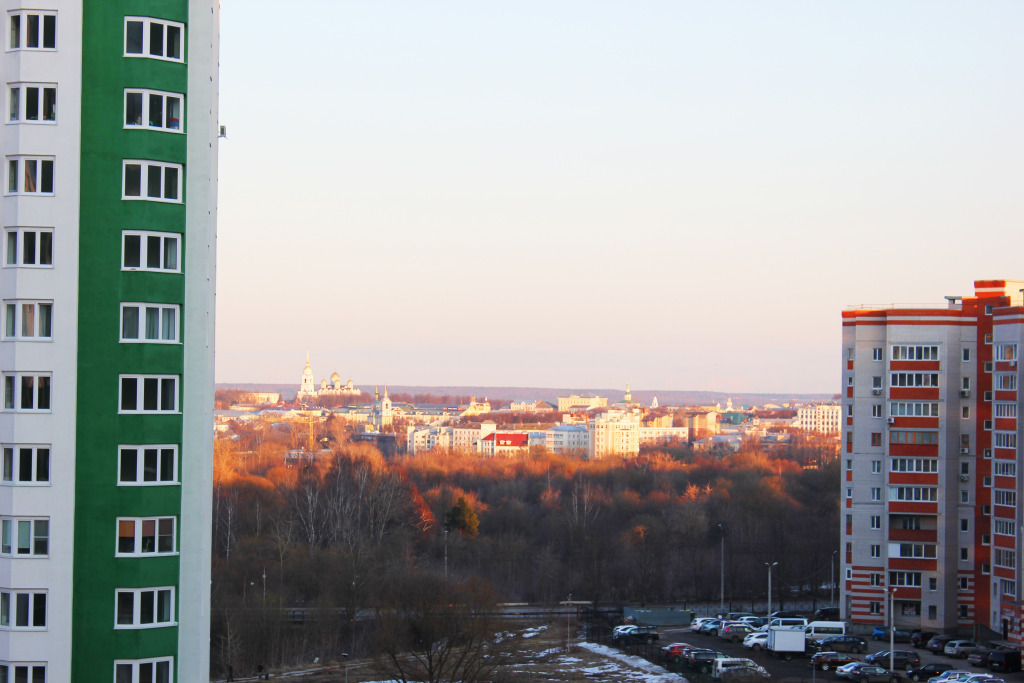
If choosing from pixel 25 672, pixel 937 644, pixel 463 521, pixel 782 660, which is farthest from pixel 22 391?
pixel 463 521

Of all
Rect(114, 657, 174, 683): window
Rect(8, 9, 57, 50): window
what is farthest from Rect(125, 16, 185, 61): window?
Rect(114, 657, 174, 683): window

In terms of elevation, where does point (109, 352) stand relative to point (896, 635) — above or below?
above

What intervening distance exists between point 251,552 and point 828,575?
32285mm

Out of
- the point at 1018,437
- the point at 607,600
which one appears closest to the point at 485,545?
the point at 607,600

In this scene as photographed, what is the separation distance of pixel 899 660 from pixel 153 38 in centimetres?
3409

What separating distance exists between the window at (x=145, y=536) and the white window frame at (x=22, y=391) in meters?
2.30

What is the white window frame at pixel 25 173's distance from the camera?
2031 centimetres

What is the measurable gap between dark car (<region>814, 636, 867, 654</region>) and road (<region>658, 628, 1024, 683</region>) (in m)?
0.43

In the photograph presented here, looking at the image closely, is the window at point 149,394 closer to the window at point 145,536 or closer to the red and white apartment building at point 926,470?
the window at point 145,536

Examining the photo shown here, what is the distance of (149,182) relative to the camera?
2070 cm

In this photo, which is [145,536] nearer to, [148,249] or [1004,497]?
[148,249]

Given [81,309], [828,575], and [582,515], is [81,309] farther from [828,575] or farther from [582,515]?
[582,515]

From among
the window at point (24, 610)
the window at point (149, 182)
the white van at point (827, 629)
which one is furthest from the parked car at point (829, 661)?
the window at point (149, 182)

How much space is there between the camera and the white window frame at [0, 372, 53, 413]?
2016 cm
